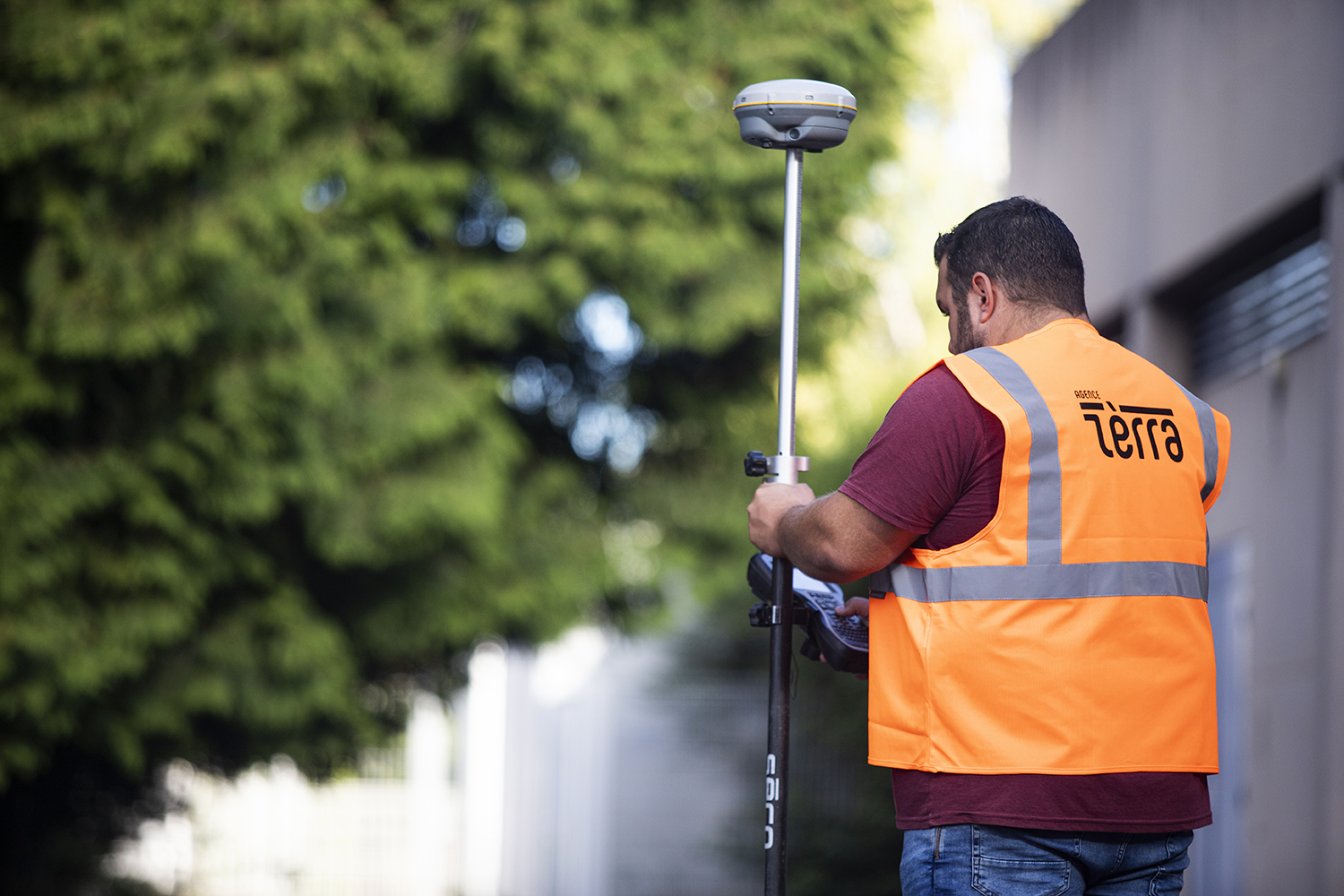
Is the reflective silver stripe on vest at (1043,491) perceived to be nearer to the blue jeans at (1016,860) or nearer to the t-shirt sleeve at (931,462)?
the t-shirt sleeve at (931,462)

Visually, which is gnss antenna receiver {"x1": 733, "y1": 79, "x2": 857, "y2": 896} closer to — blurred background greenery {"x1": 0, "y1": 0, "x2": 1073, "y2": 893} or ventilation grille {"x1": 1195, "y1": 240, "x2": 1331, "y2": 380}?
ventilation grille {"x1": 1195, "y1": 240, "x2": 1331, "y2": 380}

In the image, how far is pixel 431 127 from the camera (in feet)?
28.2

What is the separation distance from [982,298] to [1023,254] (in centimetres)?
10

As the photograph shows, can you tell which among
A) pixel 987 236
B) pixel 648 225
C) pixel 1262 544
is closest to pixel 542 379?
pixel 648 225

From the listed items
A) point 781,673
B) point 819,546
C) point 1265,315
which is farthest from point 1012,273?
point 1265,315

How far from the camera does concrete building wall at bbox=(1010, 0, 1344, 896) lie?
217 inches

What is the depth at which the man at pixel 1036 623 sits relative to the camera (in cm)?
221

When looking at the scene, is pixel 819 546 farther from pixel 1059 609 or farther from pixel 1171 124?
pixel 1171 124

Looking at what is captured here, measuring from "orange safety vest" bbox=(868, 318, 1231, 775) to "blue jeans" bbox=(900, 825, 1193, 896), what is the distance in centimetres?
11

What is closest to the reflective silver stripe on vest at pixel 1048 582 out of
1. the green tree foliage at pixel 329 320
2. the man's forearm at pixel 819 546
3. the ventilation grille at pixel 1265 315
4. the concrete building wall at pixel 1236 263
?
the man's forearm at pixel 819 546

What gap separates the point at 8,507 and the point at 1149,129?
6.12 m

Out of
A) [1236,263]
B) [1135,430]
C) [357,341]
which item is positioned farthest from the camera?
[357,341]

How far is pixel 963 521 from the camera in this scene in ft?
7.45

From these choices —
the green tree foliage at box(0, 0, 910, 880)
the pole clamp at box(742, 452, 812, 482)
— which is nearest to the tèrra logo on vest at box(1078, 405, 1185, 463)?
the pole clamp at box(742, 452, 812, 482)
